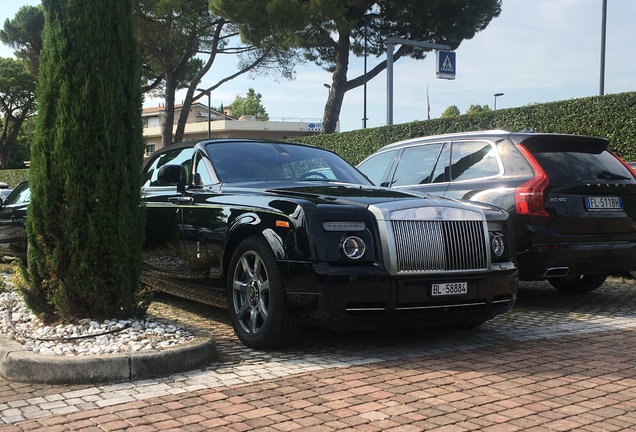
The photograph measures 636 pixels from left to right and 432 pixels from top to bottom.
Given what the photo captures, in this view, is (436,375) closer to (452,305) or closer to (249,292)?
(452,305)

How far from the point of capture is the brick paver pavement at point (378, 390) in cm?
371

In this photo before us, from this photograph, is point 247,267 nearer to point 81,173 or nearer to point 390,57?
point 81,173

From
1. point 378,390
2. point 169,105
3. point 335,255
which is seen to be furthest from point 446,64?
point 169,105

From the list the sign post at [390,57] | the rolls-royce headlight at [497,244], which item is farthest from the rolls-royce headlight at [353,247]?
the sign post at [390,57]

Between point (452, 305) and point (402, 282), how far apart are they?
507 mm

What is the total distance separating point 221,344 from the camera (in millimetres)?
5547

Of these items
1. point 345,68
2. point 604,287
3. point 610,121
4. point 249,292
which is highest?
point 345,68

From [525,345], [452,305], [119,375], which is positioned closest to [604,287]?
[525,345]

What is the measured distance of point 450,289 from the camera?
200 inches

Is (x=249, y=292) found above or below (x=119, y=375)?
above

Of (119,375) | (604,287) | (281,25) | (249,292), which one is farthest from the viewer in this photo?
(281,25)

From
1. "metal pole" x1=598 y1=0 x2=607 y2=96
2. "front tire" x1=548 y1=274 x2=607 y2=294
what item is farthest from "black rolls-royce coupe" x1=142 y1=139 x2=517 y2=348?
"metal pole" x1=598 y1=0 x2=607 y2=96

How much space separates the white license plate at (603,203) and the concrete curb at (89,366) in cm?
435

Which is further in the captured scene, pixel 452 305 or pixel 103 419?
pixel 452 305
